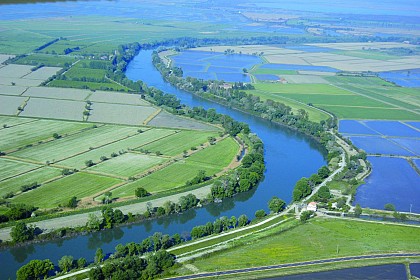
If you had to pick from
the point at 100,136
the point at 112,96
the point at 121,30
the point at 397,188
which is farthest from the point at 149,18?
the point at 397,188

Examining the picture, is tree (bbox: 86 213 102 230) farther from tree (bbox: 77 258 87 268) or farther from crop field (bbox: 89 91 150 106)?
crop field (bbox: 89 91 150 106)

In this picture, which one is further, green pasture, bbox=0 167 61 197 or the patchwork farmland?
the patchwork farmland

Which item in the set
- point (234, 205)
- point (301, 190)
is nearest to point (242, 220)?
point (234, 205)

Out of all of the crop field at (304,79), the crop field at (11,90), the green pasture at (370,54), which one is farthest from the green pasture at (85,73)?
the green pasture at (370,54)

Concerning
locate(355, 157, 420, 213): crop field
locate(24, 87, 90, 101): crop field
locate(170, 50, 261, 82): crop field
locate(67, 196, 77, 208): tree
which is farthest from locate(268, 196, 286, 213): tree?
locate(170, 50, 261, 82): crop field

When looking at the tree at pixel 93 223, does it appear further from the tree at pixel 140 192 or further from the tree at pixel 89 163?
the tree at pixel 89 163

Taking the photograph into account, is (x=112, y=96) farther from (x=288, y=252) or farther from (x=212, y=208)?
(x=288, y=252)

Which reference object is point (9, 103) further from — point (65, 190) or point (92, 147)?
point (65, 190)
